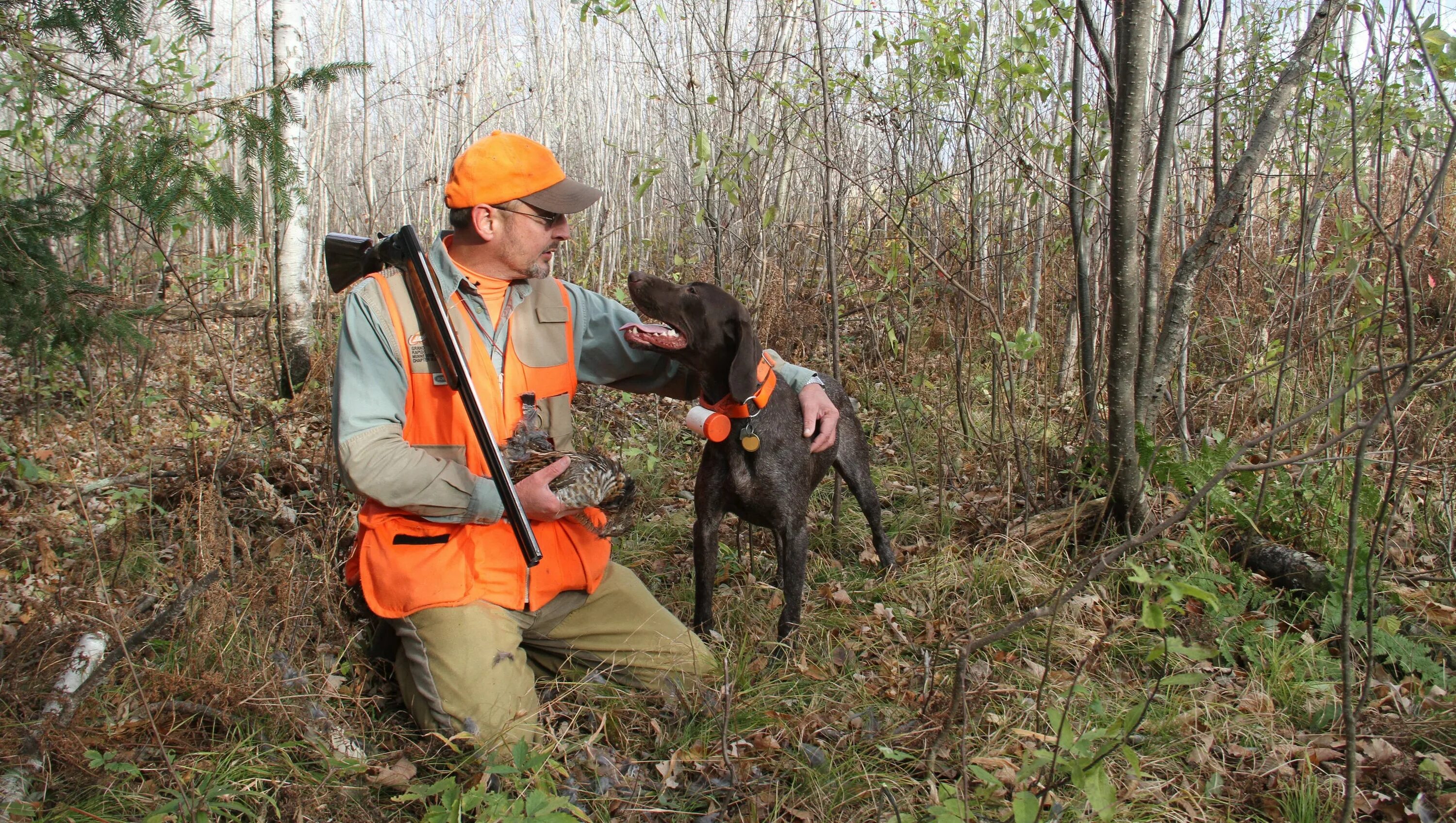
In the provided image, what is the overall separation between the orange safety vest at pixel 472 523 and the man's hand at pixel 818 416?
3.00 feet

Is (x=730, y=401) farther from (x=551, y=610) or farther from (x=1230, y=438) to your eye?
(x=1230, y=438)

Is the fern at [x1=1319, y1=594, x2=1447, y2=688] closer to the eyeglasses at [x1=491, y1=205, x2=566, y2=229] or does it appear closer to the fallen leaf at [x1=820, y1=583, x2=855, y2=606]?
the fallen leaf at [x1=820, y1=583, x2=855, y2=606]

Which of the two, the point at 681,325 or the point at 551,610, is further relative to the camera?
the point at 681,325

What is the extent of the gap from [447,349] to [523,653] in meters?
0.95

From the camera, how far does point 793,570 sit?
3.36m

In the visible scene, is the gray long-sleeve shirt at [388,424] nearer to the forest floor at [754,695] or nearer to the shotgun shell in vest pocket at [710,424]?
the forest floor at [754,695]

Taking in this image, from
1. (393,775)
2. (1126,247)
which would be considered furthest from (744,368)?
(393,775)

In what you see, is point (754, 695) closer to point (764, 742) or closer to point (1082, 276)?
point (764, 742)

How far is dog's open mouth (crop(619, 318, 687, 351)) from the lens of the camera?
3.05 meters

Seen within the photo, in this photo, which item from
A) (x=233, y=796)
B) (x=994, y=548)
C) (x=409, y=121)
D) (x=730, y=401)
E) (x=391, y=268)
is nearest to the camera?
(x=233, y=796)

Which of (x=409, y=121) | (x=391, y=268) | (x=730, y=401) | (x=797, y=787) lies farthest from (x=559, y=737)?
(x=409, y=121)

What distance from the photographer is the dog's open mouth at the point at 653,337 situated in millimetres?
3055

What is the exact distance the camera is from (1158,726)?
2514mm

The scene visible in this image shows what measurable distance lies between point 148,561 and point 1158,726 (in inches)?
147
